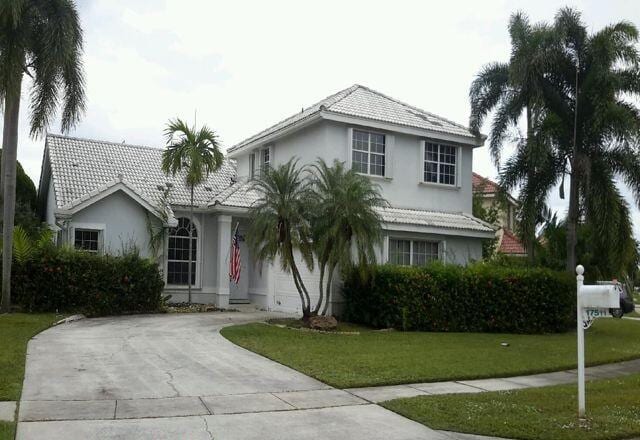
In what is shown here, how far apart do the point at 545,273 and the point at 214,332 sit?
33.3ft

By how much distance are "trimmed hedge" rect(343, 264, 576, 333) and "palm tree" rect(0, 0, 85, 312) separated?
361 inches

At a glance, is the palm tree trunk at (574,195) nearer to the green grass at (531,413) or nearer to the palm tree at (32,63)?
the green grass at (531,413)

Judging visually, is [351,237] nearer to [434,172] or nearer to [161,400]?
[434,172]

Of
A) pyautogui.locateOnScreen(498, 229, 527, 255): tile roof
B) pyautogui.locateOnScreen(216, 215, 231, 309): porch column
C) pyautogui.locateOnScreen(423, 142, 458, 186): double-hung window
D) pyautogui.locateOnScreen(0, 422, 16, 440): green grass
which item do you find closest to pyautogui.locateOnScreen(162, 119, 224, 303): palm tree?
pyautogui.locateOnScreen(216, 215, 231, 309): porch column

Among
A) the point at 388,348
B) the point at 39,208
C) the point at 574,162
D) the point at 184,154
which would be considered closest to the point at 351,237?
the point at 388,348

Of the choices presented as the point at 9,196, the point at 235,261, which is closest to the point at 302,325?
the point at 235,261

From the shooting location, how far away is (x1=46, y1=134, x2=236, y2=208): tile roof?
20438mm

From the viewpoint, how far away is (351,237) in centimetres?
1619

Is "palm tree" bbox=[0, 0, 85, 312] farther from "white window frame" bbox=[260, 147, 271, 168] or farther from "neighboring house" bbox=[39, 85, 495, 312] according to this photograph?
"white window frame" bbox=[260, 147, 271, 168]

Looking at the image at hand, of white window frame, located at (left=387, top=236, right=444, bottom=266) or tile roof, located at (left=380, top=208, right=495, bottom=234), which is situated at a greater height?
tile roof, located at (left=380, top=208, right=495, bottom=234)

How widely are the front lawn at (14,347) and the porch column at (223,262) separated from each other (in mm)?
5688

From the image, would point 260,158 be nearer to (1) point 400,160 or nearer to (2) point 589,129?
(1) point 400,160

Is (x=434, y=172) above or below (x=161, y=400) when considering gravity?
above

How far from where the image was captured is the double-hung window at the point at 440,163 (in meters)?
21.4
